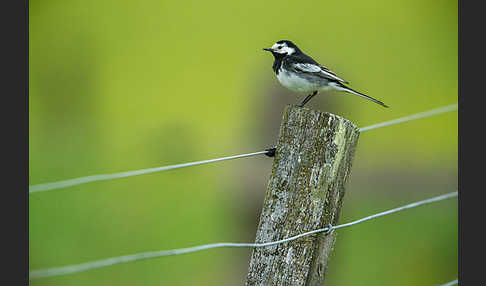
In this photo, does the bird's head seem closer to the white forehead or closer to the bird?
the white forehead

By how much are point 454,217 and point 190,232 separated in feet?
13.1

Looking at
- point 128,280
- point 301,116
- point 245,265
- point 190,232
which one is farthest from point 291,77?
point 190,232

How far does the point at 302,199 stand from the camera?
2.19m

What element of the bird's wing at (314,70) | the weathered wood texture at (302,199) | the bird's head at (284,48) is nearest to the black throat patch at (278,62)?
the bird's head at (284,48)

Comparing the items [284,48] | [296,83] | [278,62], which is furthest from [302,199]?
[284,48]

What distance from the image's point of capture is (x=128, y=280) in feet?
19.1

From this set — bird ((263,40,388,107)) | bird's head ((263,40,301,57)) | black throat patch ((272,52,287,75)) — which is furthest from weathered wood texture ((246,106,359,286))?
bird's head ((263,40,301,57))

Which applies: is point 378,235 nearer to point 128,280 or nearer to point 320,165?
point 128,280

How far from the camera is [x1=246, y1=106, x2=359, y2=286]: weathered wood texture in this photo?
218 cm

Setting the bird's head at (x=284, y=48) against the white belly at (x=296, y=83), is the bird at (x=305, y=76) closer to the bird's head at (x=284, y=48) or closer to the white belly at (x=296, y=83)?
the white belly at (x=296, y=83)

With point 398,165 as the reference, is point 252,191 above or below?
above

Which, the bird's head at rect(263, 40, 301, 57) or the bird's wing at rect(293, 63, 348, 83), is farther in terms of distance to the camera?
the bird's head at rect(263, 40, 301, 57)

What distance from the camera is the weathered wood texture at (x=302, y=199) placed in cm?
218

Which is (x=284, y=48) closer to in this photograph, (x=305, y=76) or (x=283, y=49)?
(x=283, y=49)
